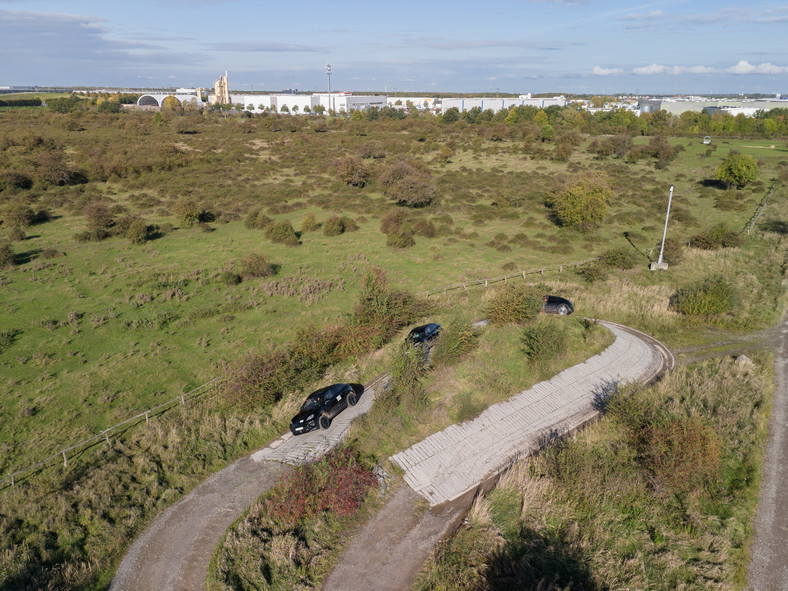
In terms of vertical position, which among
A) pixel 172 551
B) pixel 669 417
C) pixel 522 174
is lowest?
pixel 172 551

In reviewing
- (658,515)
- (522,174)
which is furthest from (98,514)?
(522,174)

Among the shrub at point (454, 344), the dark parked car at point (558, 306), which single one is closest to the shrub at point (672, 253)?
the dark parked car at point (558, 306)

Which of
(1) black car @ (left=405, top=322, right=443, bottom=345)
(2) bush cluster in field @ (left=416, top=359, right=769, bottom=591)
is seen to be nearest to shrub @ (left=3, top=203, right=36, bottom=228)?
(1) black car @ (left=405, top=322, right=443, bottom=345)

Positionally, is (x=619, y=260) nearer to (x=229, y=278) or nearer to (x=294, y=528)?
(x=229, y=278)

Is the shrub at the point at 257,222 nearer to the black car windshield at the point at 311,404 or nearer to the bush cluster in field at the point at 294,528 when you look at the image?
the black car windshield at the point at 311,404

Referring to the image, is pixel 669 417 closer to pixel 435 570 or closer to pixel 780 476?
pixel 780 476

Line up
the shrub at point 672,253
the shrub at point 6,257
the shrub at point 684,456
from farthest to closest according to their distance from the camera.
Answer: the shrub at point 672,253, the shrub at point 6,257, the shrub at point 684,456
